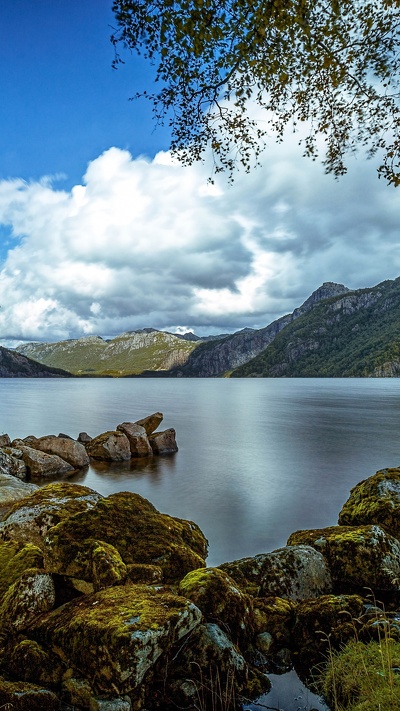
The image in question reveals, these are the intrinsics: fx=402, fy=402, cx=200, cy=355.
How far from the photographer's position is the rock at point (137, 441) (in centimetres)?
3394

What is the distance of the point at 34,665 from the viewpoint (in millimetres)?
5379

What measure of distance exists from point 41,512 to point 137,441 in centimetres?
2555

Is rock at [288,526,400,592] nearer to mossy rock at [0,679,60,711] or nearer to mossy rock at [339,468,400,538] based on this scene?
mossy rock at [339,468,400,538]

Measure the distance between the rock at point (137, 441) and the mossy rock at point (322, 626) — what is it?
28009 millimetres

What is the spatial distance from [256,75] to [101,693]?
11064mm

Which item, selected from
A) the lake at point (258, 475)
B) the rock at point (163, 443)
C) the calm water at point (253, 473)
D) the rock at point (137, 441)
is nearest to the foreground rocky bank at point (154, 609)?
the lake at point (258, 475)

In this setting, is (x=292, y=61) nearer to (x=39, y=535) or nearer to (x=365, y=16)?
(x=365, y=16)

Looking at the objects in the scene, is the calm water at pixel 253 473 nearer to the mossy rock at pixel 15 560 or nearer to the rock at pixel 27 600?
the mossy rock at pixel 15 560

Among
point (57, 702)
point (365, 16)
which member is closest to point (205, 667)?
point (57, 702)

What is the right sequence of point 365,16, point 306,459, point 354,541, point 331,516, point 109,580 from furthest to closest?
point 306,459 < point 331,516 < point 354,541 < point 365,16 < point 109,580

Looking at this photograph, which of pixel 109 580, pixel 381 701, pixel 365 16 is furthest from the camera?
pixel 365 16

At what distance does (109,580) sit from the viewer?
640 cm

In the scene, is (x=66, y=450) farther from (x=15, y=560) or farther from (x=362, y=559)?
(x=362, y=559)

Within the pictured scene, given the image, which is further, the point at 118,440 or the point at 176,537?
the point at 118,440
